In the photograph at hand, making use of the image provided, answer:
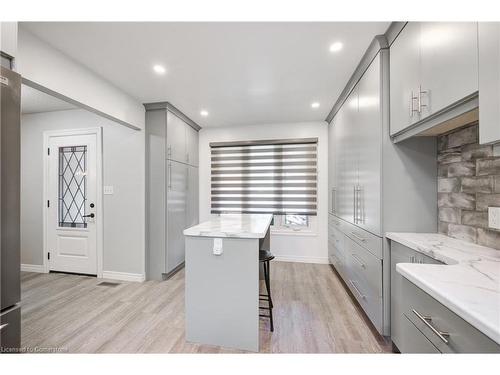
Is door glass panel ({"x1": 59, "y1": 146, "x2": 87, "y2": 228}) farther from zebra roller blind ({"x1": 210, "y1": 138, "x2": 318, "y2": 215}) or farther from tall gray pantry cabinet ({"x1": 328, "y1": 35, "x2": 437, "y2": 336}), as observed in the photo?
tall gray pantry cabinet ({"x1": 328, "y1": 35, "x2": 437, "y2": 336})

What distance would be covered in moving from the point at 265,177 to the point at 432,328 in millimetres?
3191

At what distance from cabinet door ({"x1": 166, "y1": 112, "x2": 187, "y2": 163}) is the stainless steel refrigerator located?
6.67 feet

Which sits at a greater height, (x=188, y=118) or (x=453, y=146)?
(x=188, y=118)

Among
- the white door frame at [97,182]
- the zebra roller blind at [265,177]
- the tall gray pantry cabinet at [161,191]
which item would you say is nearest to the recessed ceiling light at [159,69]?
the tall gray pantry cabinet at [161,191]

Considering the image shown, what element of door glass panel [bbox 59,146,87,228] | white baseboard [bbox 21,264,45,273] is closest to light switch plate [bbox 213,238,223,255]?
door glass panel [bbox 59,146,87,228]

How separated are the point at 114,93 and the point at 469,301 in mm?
3409

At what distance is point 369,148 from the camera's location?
1.97 metres

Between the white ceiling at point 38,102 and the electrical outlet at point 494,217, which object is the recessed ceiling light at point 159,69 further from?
the electrical outlet at point 494,217

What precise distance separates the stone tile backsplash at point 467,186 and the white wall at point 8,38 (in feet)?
9.61

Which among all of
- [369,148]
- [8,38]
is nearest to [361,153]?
[369,148]

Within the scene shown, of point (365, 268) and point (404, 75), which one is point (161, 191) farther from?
point (404, 75)
